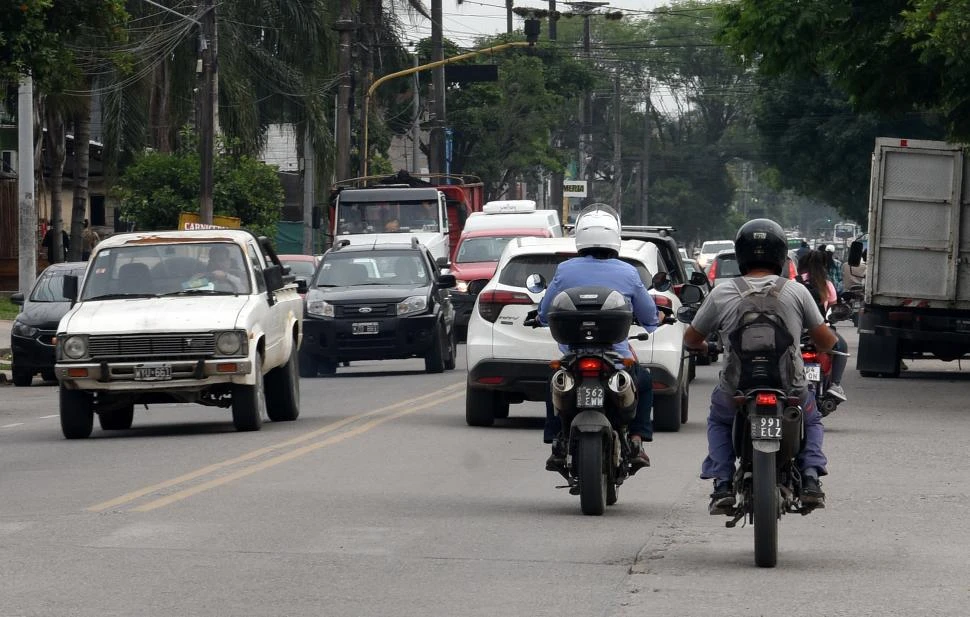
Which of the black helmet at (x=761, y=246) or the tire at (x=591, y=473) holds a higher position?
the black helmet at (x=761, y=246)

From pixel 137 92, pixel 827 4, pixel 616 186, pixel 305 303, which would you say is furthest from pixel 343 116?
pixel 616 186

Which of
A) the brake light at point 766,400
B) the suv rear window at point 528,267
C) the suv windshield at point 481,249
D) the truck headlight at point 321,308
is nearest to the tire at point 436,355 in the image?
the truck headlight at point 321,308

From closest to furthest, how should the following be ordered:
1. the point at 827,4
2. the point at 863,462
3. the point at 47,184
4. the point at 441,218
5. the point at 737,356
Answer: the point at 737,356 < the point at 863,462 < the point at 827,4 < the point at 441,218 < the point at 47,184

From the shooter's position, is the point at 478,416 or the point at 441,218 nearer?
the point at 478,416

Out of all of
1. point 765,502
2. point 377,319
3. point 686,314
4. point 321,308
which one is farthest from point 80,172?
point 765,502

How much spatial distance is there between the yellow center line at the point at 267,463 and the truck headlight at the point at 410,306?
547 centimetres

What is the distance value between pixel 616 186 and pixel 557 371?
91.4 meters

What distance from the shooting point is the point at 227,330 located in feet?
50.0

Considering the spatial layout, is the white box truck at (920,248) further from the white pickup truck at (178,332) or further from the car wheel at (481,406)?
the white pickup truck at (178,332)

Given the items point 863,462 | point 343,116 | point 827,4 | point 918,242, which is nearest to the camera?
point 863,462

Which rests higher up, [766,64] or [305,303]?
[766,64]

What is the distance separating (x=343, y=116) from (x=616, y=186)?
56.2 metres

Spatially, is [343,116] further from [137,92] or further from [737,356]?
[737,356]

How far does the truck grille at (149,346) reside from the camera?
49.8 ft
